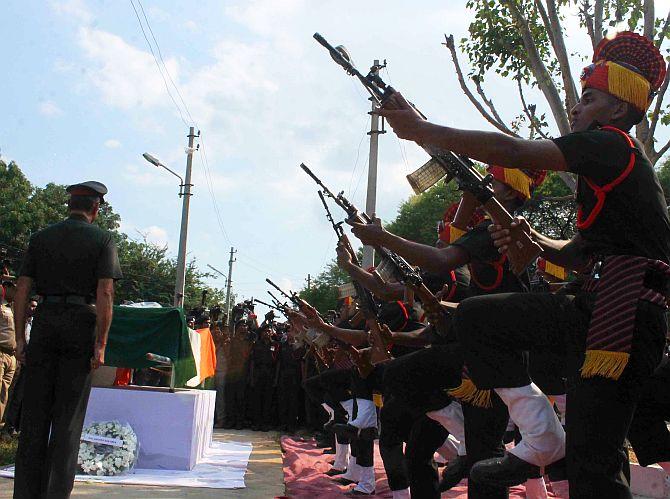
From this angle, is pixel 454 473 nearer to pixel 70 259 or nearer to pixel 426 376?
pixel 426 376

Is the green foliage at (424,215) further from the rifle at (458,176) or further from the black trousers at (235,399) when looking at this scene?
the rifle at (458,176)

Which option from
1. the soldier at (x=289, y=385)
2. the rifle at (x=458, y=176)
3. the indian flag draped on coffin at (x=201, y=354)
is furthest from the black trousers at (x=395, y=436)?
the soldier at (x=289, y=385)

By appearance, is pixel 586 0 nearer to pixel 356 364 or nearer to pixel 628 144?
pixel 356 364

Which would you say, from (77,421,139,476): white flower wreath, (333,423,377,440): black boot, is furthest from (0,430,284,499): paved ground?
(333,423,377,440): black boot

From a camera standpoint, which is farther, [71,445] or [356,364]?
[356,364]

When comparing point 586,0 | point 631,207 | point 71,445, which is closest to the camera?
point 631,207

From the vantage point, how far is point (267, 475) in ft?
27.2

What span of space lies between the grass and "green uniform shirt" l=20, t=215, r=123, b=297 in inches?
114

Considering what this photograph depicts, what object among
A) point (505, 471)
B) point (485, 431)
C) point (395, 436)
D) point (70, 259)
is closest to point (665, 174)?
point (395, 436)

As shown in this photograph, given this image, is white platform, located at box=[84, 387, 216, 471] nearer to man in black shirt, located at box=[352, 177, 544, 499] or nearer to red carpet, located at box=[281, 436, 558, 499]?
red carpet, located at box=[281, 436, 558, 499]

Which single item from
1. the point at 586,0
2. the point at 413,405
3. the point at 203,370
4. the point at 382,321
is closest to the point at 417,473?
the point at 413,405

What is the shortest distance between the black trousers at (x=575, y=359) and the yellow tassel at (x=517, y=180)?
1.30m

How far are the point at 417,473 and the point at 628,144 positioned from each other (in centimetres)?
265

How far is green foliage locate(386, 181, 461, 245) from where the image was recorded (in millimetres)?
41062
